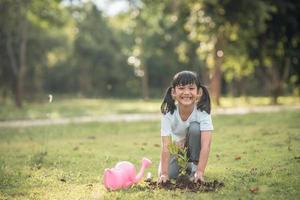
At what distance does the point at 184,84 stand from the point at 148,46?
51.5 meters

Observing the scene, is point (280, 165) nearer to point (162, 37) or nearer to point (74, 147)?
point (74, 147)

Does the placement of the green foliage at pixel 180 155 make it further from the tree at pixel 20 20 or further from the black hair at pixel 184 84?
the tree at pixel 20 20

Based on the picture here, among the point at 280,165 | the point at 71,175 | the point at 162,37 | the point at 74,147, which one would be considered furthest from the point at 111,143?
the point at 162,37

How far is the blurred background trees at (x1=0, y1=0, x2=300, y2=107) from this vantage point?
86.3 feet

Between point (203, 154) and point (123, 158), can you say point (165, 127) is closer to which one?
point (203, 154)

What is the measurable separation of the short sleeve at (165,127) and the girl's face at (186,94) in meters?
0.30

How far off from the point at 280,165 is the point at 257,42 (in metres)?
24.1

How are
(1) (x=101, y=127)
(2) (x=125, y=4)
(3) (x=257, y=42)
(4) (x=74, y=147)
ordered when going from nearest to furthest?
(4) (x=74, y=147)
(1) (x=101, y=127)
(3) (x=257, y=42)
(2) (x=125, y=4)

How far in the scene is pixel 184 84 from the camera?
6738 mm

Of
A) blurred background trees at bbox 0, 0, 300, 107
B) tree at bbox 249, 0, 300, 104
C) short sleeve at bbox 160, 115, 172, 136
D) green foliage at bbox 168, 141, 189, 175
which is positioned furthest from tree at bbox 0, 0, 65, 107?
green foliage at bbox 168, 141, 189, 175

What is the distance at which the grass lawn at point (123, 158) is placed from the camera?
252 inches

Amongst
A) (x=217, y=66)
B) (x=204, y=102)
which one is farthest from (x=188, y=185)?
A: (x=217, y=66)

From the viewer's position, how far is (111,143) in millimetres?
12352

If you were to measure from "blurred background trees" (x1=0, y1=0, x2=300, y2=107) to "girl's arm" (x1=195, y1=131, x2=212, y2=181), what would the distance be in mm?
15718
